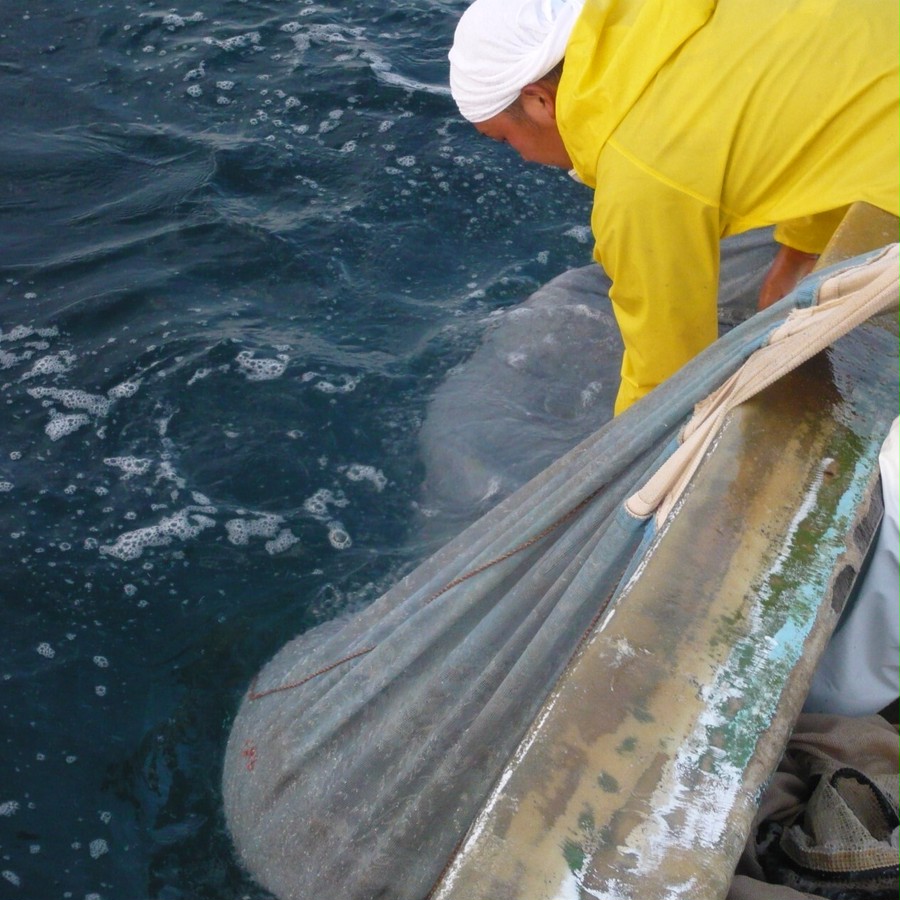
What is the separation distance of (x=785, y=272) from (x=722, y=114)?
3.95 feet

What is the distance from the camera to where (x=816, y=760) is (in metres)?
1.66

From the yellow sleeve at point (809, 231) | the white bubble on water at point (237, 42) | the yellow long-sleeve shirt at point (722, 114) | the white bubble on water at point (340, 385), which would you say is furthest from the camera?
the white bubble on water at point (237, 42)

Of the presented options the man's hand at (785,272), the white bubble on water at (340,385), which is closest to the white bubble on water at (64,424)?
the white bubble on water at (340,385)

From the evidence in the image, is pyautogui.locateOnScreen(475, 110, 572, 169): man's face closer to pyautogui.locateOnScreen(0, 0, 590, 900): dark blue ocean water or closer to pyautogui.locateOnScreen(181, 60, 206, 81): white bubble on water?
pyautogui.locateOnScreen(0, 0, 590, 900): dark blue ocean water

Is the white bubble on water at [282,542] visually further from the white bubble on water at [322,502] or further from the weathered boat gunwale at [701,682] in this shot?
the weathered boat gunwale at [701,682]

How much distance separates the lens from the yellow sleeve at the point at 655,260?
238cm

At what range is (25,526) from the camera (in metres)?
3.45

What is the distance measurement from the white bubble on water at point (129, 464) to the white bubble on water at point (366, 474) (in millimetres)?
737

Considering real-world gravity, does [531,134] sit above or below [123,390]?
above

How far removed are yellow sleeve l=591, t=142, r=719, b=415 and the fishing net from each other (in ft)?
1.66

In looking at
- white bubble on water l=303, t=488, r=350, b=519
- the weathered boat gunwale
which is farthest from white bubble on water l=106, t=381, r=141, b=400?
the weathered boat gunwale

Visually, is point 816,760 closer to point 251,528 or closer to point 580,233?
point 251,528

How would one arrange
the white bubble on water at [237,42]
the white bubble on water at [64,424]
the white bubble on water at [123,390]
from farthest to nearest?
the white bubble on water at [237,42], the white bubble on water at [123,390], the white bubble on water at [64,424]

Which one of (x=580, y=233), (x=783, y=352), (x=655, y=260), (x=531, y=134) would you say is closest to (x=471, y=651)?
(x=783, y=352)
